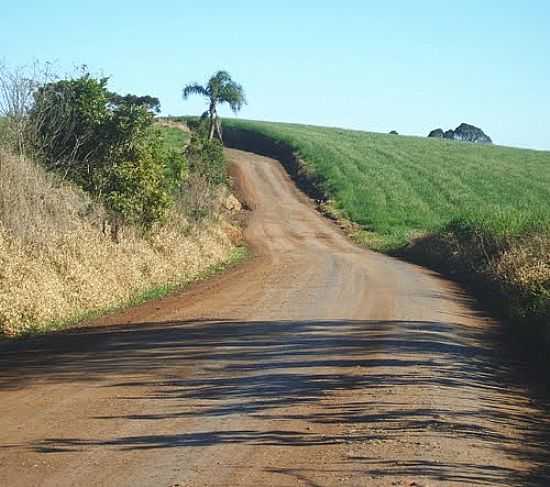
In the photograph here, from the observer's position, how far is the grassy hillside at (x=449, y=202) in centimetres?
2088

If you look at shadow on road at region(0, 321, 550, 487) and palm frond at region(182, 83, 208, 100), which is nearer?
shadow on road at region(0, 321, 550, 487)

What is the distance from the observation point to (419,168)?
67.6m

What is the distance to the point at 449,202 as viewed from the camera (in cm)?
5353

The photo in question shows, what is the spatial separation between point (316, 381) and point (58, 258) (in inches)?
340

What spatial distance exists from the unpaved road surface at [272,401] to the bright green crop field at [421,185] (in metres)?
12.0

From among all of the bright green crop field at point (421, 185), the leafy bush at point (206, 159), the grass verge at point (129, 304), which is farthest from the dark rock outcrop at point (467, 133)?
the grass verge at point (129, 304)

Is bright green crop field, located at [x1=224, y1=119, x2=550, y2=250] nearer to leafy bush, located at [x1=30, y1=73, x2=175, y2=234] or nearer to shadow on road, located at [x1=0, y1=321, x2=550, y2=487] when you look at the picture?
leafy bush, located at [x1=30, y1=73, x2=175, y2=234]

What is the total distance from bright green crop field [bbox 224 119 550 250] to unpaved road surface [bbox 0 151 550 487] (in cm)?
1202

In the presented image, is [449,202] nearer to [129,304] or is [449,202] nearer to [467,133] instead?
[129,304]

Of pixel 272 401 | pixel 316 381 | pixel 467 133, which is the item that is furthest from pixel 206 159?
pixel 467 133

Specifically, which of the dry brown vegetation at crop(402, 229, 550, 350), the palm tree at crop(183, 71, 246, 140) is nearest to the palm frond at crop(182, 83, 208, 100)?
the palm tree at crop(183, 71, 246, 140)

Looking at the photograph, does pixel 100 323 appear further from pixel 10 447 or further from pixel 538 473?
pixel 538 473

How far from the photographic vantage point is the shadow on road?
26.9 ft

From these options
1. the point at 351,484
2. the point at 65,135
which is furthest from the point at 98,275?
the point at 351,484
